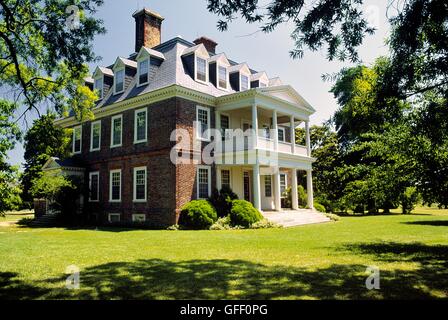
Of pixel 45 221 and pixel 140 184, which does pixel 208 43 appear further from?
pixel 45 221

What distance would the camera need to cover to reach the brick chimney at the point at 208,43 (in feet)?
84.3

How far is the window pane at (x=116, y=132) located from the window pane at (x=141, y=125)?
2005 millimetres

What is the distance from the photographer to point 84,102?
11.8 metres

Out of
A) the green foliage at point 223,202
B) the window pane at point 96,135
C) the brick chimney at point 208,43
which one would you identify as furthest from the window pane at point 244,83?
the window pane at point 96,135

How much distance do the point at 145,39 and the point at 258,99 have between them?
34.7 feet

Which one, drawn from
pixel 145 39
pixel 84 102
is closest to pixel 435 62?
pixel 84 102

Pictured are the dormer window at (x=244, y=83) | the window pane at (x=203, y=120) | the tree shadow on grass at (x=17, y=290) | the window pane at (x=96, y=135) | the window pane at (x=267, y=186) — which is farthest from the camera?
the window pane at (x=267, y=186)

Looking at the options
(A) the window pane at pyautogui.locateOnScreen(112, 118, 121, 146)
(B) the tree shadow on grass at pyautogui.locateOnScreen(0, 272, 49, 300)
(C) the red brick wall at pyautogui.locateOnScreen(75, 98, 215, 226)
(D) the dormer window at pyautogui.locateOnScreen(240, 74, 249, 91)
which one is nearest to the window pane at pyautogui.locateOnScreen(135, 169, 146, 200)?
(C) the red brick wall at pyautogui.locateOnScreen(75, 98, 215, 226)

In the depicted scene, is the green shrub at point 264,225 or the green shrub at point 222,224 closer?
the green shrub at point 222,224

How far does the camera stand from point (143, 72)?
22.2 meters

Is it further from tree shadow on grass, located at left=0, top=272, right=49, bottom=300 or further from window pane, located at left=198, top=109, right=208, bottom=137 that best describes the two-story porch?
tree shadow on grass, located at left=0, top=272, right=49, bottom=300

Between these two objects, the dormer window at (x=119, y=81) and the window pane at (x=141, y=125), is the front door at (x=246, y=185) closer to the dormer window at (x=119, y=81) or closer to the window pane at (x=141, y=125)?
the window pane at (x=141, y=125)
